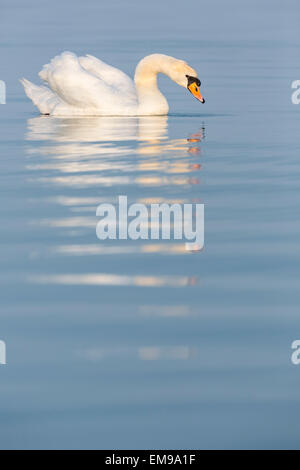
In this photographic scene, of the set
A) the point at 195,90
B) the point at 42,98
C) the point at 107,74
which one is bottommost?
the point at 195,90

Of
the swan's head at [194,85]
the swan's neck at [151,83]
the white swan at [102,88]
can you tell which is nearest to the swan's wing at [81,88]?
the white swan at [102,88]

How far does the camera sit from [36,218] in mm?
10547

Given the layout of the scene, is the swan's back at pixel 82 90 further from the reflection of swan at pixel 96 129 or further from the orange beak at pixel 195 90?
the orange beak at pixel 195 90

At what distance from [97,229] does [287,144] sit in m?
4.98

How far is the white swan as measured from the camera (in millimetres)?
17828

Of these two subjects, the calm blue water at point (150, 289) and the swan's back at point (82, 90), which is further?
the swan's back at point (82, 90)

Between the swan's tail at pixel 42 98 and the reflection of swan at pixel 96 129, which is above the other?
the swan's tail at pixel 42 98

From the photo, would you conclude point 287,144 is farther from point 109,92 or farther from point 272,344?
point 272,344

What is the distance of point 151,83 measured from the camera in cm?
1833

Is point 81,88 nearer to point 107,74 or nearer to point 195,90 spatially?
point 107,74

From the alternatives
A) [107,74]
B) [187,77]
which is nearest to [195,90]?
[187,77]

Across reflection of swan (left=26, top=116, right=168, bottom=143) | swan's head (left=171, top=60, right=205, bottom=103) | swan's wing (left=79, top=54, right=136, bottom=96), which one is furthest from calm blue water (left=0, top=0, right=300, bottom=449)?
swan's wing (left=79, top=54, right=136, bottom=96)

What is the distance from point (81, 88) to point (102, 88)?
0.27 meters

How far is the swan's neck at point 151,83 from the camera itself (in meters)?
17.8
